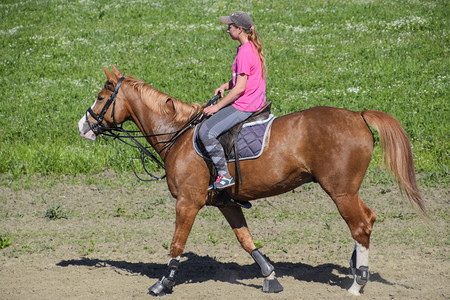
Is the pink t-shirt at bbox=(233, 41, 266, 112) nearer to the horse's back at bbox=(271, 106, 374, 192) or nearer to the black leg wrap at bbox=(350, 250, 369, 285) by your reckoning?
the horse's back at bbox=(271, 106, 374, 192)

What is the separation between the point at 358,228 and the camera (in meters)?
6.26

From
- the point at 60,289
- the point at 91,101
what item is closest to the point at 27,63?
the point at 91,101

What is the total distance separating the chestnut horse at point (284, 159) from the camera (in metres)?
6.22

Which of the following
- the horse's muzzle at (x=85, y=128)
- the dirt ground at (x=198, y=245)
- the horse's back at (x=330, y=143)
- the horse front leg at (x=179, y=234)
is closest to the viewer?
the horse's back at (x=330, y=143)

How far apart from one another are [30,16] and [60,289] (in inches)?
723

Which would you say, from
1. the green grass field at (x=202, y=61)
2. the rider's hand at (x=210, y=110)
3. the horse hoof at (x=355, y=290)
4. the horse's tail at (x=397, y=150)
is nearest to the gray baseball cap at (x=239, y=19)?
the rider's hand at (x=210, y=110)

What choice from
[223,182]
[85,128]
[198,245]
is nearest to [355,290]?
[223,182]

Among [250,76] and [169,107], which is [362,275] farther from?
[169,107]

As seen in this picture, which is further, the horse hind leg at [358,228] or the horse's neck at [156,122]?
the horse's neck at [156,122]

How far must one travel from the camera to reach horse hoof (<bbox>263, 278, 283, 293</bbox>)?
261 inches

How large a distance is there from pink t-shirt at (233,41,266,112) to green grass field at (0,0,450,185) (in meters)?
5.37

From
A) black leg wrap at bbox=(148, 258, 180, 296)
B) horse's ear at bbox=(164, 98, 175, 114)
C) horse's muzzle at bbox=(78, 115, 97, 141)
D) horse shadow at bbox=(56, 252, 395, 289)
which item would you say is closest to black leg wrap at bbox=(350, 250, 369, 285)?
horse shadow at bbox=(56, 252, 395, 289)

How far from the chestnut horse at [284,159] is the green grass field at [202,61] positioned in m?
4.66

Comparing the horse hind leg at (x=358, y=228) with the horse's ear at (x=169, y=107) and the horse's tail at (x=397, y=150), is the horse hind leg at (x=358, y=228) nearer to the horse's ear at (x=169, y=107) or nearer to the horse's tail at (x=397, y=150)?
the horse's tail at (x=397, y=150)
